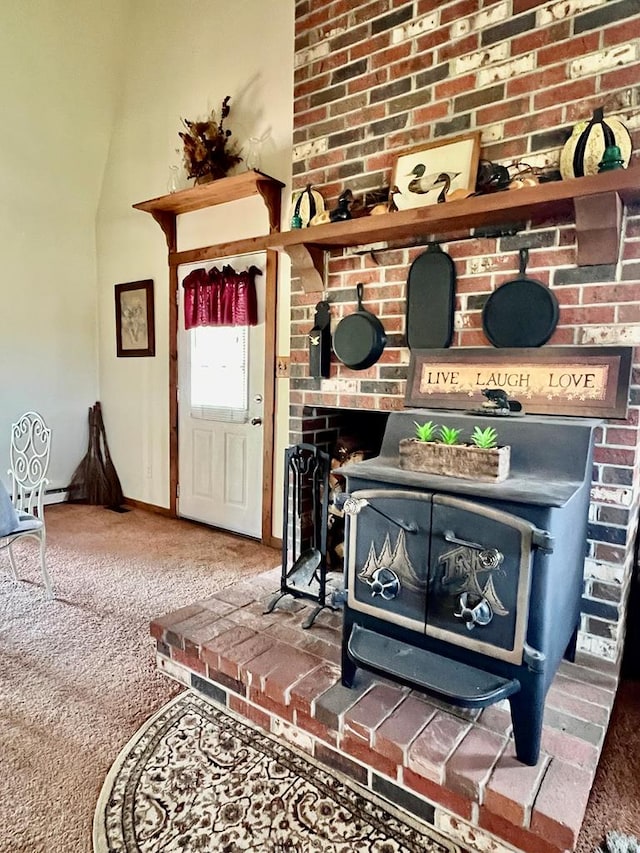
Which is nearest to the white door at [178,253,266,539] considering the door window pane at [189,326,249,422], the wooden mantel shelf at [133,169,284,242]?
the door window pane at [189,326,249,422]

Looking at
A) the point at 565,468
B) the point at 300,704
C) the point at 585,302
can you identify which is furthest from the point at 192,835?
the point at 585,302

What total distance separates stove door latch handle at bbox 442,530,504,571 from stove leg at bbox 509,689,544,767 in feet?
1.10

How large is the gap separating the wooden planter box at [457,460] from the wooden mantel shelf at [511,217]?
2.64ft

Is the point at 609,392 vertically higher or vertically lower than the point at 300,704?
higher

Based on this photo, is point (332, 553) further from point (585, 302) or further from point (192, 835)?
point (585, 302)

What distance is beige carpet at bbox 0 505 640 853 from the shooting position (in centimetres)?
145

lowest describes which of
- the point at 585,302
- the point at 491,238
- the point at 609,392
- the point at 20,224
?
the point at 609,392

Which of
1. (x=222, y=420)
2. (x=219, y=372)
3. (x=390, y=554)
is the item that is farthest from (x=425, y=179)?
(x=222, y=420)

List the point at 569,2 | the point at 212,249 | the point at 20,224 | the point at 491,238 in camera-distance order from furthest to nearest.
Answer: the point at 20,224
the point at 212,249
the point at 491,238
the point at 569,2

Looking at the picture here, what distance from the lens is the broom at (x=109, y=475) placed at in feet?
15.0

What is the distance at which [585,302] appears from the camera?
1.83m

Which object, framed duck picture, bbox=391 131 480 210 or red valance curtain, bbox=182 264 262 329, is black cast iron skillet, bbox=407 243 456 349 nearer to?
framed duck picture, bbox=391 131 480 210

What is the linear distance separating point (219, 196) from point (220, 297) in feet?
2.23

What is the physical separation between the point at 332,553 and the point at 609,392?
5.27 feet
